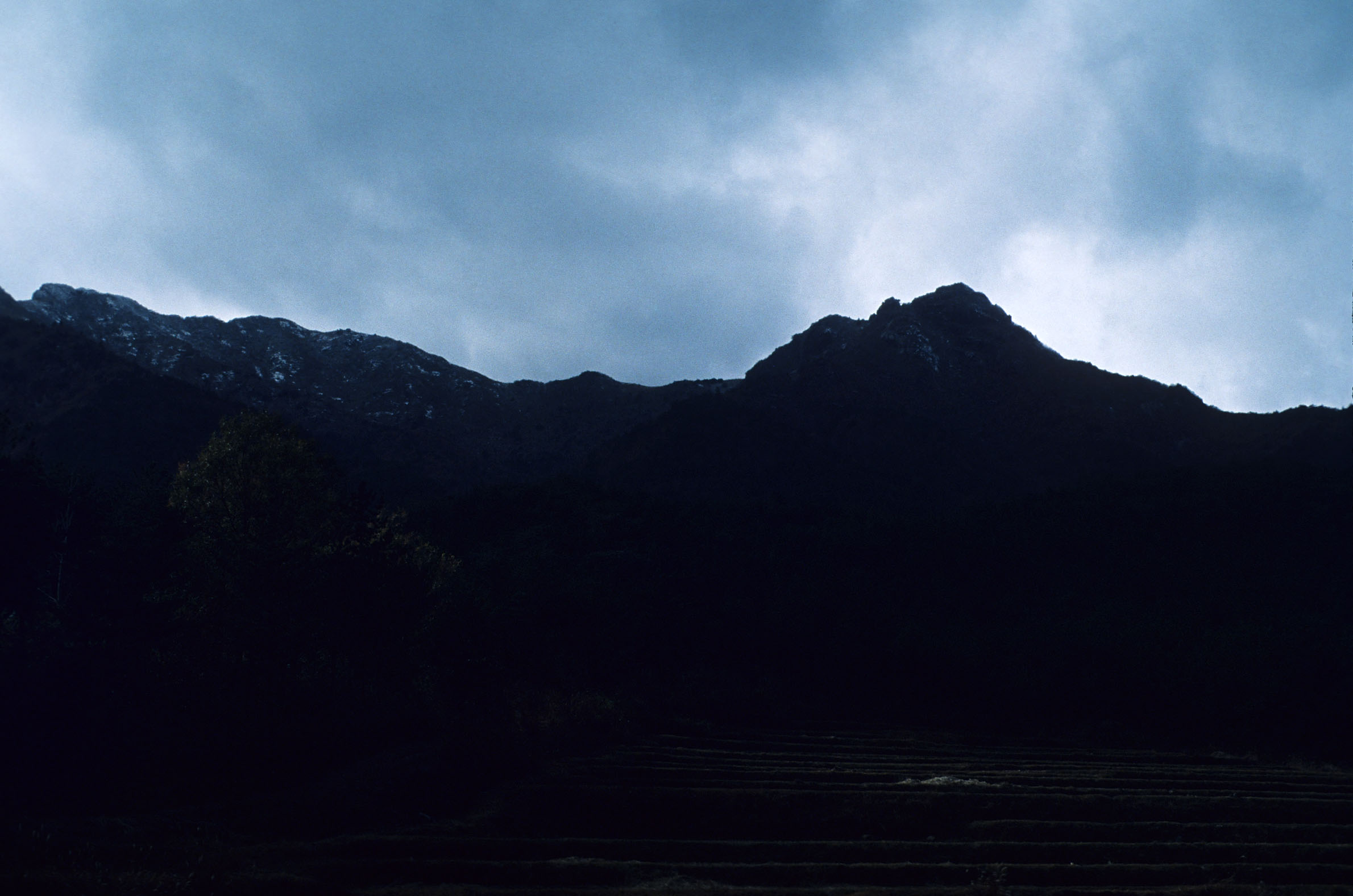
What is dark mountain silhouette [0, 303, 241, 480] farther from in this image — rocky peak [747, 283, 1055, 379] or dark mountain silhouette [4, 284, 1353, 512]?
rocky peak [747, 283, 1055, 379]

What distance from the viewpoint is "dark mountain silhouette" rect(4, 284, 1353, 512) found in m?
113

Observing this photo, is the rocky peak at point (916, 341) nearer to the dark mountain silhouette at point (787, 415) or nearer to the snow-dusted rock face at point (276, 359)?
the dark mountain silhouette at point (787, 415)

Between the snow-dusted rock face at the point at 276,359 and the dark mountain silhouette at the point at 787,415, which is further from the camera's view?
the snow-dusted rock face at the point at 276,359

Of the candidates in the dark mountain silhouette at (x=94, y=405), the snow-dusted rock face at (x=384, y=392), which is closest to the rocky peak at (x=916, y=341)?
the snow-dusted rock face at (x=384, y=392)

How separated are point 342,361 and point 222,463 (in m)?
120

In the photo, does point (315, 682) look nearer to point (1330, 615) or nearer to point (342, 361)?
point (1330, 615)

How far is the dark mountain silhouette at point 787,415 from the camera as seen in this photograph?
112562mm

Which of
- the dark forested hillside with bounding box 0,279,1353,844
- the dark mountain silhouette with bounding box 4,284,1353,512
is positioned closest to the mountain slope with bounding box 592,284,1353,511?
the dark mountain silhouette with bounding box 4,284,1353,512

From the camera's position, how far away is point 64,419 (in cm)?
8231

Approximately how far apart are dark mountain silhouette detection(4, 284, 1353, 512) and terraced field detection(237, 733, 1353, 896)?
63462 mm

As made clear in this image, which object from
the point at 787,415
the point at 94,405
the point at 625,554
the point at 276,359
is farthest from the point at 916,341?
the point at 94,405

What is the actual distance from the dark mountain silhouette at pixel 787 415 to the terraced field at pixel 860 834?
63462 mm

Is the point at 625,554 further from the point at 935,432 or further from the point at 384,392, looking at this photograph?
the point at 384,392

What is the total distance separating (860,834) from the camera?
87.2 ft
